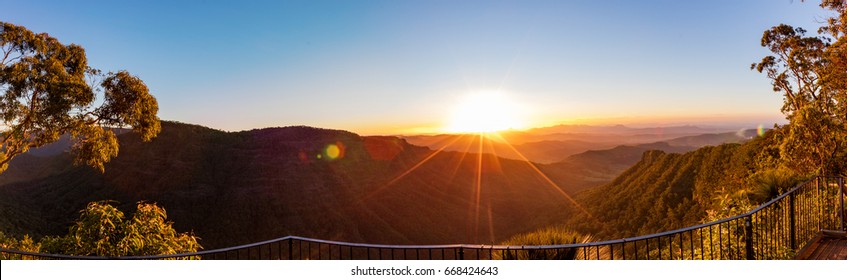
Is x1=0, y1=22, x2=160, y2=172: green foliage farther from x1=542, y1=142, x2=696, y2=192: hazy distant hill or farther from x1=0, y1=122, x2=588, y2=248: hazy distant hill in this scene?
x1=542, y1=142, x2=696, y2=192: hazy distant hill

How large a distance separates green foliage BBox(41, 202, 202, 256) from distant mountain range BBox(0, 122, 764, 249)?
32.4 m

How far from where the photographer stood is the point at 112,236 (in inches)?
320

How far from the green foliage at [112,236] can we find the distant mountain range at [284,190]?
32.4 meters

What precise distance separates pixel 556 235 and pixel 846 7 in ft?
46.7

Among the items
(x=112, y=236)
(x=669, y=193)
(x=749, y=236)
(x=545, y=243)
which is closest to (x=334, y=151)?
(x=669, y=193)

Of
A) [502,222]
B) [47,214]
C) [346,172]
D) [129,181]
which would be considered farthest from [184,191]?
[502,222]

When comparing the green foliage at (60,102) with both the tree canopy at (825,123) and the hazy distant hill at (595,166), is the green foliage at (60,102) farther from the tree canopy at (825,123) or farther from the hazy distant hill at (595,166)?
the hazy distant hill at (595,166)

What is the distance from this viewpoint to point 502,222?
5653cm

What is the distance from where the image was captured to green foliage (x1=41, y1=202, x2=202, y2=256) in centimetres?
793

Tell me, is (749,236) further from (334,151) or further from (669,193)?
(334,151)

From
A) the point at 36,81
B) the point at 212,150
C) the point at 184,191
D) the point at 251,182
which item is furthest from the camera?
the point at 212,150

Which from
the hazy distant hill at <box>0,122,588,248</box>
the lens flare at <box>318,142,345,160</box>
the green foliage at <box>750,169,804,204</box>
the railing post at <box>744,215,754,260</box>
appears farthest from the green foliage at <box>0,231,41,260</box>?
the lens flare at <box>318,142,345,160</box>

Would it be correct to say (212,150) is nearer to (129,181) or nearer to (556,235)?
(129,181)

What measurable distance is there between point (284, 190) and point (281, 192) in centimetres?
57
